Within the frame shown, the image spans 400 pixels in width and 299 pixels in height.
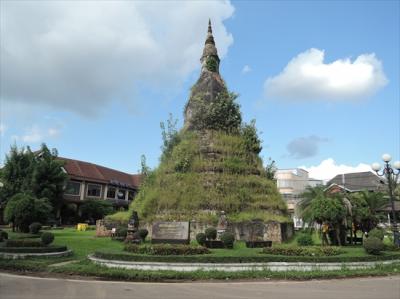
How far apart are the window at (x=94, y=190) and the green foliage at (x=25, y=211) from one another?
1335 inches

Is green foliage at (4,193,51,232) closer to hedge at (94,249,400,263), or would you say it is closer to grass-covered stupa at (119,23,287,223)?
grass-covered stupa at (119,23,287,223)

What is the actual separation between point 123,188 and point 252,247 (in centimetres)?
5130

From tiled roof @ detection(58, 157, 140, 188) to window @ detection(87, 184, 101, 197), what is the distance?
1.00 metres

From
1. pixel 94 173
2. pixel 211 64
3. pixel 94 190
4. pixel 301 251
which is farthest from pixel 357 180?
pixel 301 251

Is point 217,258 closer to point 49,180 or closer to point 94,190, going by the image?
point 49,180

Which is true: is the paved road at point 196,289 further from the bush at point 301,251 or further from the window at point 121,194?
the window at point 121,194

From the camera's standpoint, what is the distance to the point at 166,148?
112ft

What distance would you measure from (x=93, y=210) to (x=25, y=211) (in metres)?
30.3

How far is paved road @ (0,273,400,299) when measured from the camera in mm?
10602

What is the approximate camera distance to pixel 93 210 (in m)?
55.9

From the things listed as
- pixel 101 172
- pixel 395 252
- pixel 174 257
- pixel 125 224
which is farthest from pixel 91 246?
pixel 101 172

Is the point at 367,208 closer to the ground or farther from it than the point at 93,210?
closer to the ground

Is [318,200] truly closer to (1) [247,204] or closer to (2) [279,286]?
(1) [247,204]

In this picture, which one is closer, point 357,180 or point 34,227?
point 34,227
